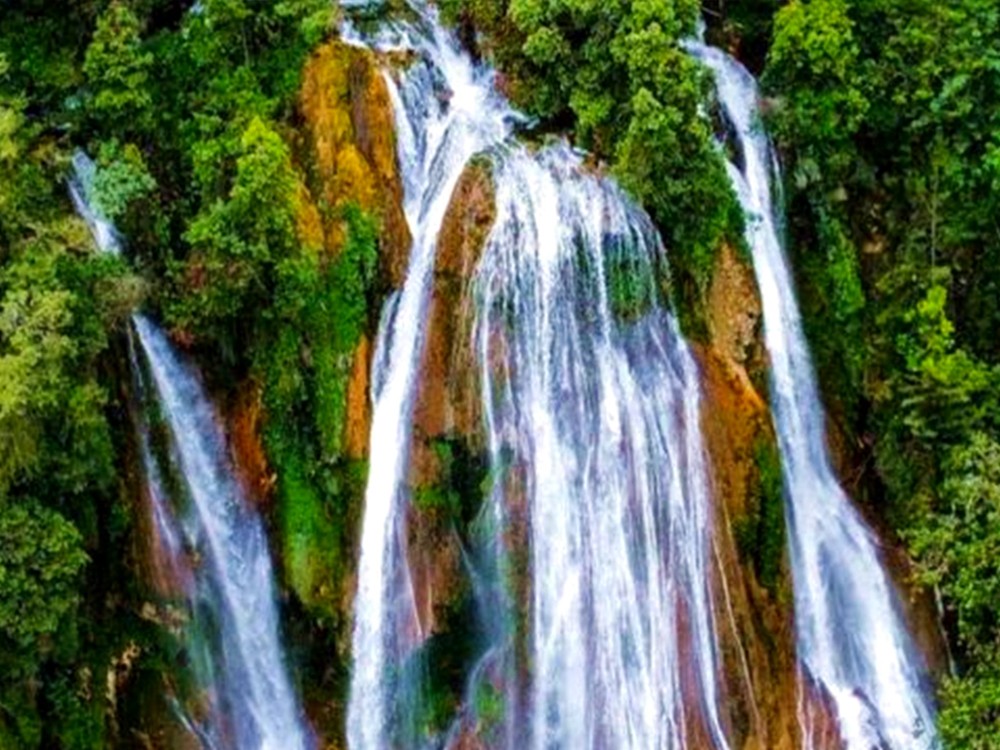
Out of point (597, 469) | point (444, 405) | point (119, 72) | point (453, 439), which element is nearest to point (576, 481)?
point (597, 469)

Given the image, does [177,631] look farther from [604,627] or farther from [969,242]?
[969,242]

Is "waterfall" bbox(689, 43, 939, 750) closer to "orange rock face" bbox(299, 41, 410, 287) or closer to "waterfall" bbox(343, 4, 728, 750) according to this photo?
"waterfall" bbox(343, 4, 728, 750)

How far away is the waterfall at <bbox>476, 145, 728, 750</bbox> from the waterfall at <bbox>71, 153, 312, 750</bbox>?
264 cm

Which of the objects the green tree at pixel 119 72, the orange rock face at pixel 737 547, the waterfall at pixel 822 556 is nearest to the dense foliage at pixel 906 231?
the waterfall at pixel 822 556

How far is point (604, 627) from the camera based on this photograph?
507 inches

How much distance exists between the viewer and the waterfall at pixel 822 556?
45.9 ft

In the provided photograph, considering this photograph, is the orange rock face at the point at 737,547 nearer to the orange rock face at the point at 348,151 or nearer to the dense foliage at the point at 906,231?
the dense foliage at the point at 906,231

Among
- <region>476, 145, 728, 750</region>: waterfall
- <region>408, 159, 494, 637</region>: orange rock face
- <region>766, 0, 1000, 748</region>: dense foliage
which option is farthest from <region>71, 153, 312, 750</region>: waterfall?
<region>766, 0, 1000, 748</region>: dense foliage

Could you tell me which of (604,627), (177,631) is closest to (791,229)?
(604,627)

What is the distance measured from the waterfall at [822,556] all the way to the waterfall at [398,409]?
3.18m

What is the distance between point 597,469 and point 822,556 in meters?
3.16

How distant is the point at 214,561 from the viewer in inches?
520

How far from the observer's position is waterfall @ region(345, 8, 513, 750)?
12891 millimetres

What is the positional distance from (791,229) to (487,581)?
5561mm
